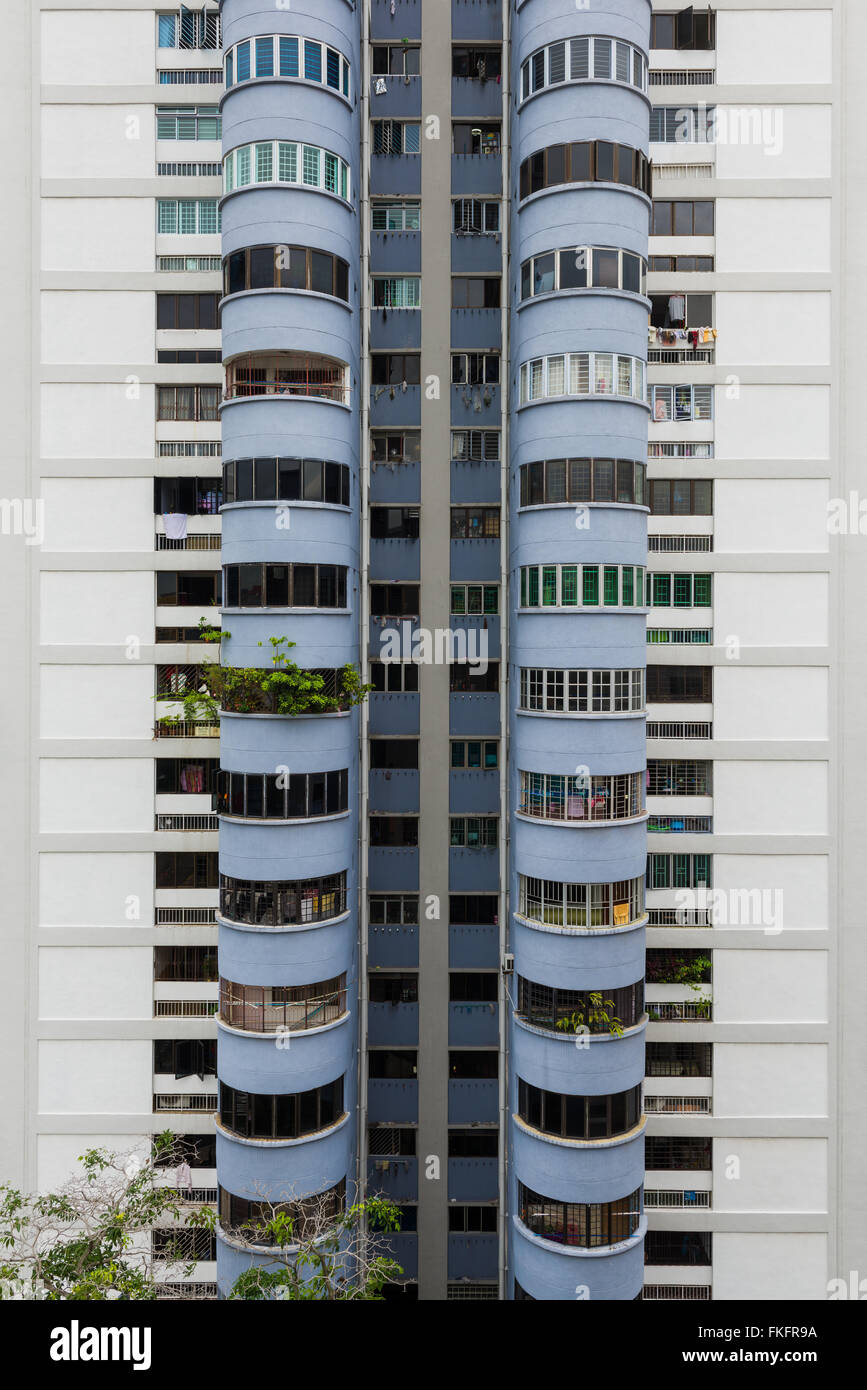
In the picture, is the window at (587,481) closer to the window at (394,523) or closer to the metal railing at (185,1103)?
the window at (394,523)

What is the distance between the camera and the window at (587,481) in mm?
19141

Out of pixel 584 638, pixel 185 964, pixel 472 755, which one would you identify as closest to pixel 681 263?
pixel 584 638

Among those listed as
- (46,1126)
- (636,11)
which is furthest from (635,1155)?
(636,11)

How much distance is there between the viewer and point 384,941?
21828mm

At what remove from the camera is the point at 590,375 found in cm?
1909

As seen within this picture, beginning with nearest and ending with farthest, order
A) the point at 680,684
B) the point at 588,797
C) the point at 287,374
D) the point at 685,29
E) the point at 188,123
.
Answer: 1. the point at 588,797
2. the point at 287,374
3. the point at 685,29
4. the point at 188,123
5. the point at 680,684

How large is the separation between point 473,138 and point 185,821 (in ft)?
64.3

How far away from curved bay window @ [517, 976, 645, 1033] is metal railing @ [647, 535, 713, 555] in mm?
10924

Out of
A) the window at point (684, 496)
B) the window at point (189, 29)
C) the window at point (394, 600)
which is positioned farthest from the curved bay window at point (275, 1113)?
the window at point (189, 29)

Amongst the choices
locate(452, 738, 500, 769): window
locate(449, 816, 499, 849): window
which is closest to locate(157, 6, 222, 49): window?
locate(452, 738, 500, 769): window

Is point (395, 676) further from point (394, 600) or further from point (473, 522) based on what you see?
point (473, 522)

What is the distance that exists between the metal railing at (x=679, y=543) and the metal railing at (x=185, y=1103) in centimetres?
1836

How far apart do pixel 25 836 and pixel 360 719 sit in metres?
9.34
